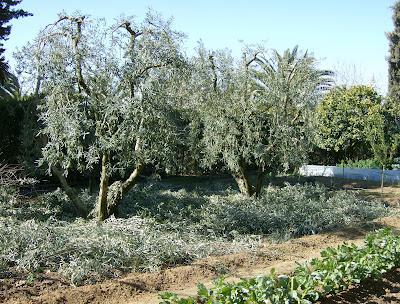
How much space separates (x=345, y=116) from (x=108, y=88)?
49.5ft

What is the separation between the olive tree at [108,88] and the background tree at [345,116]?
1329 centimetres

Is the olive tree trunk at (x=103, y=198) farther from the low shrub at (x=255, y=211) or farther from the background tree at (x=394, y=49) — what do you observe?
the background tree at (x=394, y=49)

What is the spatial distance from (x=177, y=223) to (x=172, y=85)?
2.78 meters

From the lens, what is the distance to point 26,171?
445 inches

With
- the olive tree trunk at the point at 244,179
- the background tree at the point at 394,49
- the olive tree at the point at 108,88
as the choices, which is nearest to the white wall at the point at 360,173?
the olive tree trunk at the point at 244,179

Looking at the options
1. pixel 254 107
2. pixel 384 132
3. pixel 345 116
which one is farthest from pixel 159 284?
pixel 345 116

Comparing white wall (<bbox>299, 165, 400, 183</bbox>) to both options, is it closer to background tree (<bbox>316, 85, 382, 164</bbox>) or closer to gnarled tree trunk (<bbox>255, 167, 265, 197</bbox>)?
background tree (<bbox>316, 85, 382, 164</bbox>)

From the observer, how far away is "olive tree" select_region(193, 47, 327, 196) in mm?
12414

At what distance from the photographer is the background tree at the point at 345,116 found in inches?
821

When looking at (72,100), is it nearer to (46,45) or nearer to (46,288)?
(46,45)

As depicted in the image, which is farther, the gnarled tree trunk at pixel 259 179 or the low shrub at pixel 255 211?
the gnarled tree trunk at pixel 259 179

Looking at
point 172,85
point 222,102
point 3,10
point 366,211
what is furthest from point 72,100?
point 3,10

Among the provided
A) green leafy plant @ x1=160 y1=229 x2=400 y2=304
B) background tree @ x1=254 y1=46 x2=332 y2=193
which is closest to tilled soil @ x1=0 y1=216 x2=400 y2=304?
green leafy plant @ x1=160 y1=229 x2=400 y2=304

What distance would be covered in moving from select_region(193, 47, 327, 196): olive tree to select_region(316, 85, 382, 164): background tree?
26.9 ft
